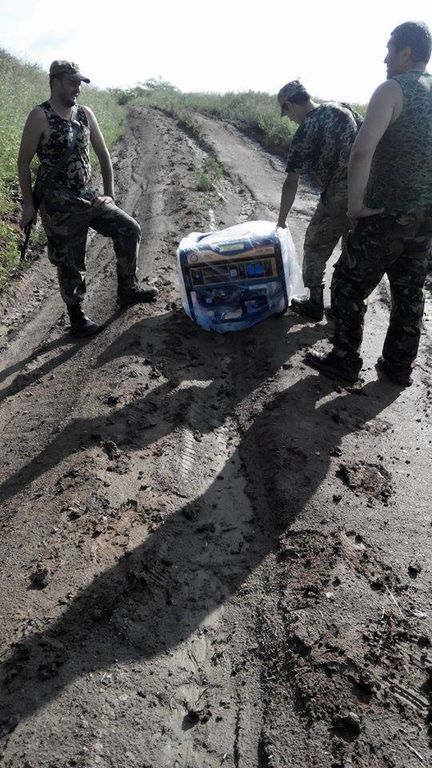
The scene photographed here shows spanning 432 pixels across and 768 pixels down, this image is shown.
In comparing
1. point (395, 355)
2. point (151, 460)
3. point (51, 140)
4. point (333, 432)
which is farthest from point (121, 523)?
point (51, 140)

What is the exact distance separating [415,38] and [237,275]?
1924 mm

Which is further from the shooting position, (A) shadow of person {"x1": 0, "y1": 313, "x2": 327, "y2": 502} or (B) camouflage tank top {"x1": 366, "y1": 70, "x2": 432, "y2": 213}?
(A) shadow of person {"x1": 0, "y1": 313, "x2": 327, "y2": 502}


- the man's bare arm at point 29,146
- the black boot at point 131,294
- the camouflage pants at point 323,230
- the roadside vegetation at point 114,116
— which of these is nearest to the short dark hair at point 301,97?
the camouflage pants at point 323,230

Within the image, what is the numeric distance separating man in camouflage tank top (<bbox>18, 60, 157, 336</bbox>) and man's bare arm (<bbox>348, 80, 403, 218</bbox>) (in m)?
2.13

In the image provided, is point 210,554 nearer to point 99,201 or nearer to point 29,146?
point 99,201

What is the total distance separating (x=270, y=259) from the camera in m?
4.50

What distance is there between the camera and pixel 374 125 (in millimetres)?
3195

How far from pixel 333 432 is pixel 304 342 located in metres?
1.23

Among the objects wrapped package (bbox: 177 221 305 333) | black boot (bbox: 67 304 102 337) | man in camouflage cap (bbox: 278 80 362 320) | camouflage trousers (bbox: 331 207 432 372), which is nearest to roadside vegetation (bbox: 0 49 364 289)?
black boot (bbox: 67 304 102 337)

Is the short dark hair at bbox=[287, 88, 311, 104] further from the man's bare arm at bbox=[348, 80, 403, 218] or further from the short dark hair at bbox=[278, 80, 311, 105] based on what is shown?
the man's bare arm at bbox=[348, 80, 403, 218]

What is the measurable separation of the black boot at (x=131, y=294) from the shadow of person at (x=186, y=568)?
2010 millimetres

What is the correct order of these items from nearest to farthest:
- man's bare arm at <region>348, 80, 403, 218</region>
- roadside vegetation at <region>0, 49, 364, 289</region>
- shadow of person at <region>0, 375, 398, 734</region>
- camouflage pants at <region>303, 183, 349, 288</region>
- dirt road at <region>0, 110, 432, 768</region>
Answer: dirt road at <region>0, 110, 432, 768</region>, shadow of person at <region>0, 375, 398, 734</region>, man's bare arm at <region>348, 80, 403, 218</region>, camouflage pants at <region>303, 183, 349, 288</region>, roadside vegetation at <region>0, 49, 364, 289</region>

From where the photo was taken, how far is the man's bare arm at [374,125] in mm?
3172

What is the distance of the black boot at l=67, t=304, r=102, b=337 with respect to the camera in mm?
5039
